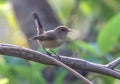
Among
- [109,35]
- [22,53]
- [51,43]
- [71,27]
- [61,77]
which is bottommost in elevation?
[22,53]

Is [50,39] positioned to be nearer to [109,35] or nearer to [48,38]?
[48,38]

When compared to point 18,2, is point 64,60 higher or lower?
lower

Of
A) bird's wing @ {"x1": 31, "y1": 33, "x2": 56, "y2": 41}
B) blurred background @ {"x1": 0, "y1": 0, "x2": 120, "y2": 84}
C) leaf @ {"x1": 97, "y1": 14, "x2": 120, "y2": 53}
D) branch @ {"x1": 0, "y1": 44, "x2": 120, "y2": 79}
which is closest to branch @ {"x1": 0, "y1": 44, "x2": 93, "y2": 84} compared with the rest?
branch @ {"x1": 0, "y1": 44, "x2": 120, "y2": 79}

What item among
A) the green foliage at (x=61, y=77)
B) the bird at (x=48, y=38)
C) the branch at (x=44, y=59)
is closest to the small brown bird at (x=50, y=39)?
the bird at (x=48, y=38)

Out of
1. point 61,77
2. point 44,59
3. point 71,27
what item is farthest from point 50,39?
point 71,27

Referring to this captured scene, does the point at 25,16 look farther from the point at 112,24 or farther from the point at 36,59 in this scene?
the point at 36,59

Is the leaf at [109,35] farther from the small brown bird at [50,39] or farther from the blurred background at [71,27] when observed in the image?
the small brown bird at [50,39]

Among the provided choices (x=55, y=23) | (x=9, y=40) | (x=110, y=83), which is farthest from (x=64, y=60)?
(x=9, y=40)
